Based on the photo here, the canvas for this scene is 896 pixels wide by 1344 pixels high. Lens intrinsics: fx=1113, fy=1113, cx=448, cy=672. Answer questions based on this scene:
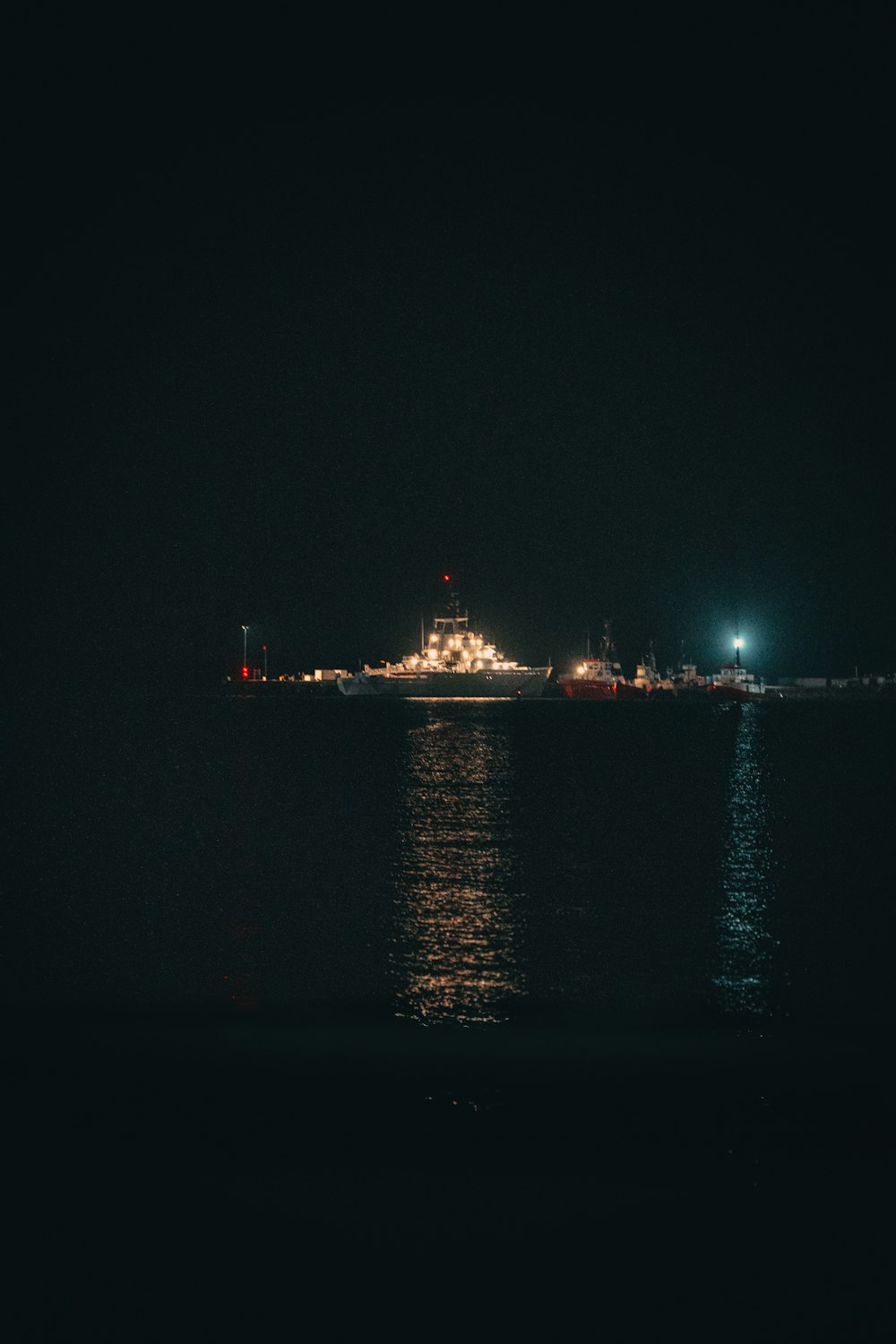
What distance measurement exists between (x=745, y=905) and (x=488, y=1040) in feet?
35.7

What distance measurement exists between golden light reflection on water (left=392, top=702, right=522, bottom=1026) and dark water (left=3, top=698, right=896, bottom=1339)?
108 millimetres

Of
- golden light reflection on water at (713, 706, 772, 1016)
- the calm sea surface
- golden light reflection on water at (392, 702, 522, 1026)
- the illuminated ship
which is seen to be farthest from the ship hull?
golden light reflection on water at (713, 706, 772, 1016)

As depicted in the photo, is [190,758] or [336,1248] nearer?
[336,1248]

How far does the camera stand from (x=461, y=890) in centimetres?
2336

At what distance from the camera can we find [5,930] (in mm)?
20031

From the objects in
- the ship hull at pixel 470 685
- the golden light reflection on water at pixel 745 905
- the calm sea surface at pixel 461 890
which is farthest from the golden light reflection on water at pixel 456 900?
the ship hull at pixel 470 685

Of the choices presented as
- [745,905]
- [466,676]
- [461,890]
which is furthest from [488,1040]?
[466,676]

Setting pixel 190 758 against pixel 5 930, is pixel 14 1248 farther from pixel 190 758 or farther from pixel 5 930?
pixel 190 758

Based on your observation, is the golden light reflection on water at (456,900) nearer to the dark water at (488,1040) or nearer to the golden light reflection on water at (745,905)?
Result: the dark water at (488,1040)

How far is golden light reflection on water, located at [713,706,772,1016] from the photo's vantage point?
16.0 meters

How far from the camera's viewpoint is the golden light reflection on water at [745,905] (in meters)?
16.0

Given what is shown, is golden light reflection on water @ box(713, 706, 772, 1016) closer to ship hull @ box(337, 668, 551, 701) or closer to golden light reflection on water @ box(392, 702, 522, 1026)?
golden light reflection on water @ box(392, 702, 522, 1026)

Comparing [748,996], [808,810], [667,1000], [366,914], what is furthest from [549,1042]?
[808,810]

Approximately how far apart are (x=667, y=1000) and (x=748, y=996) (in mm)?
1219
